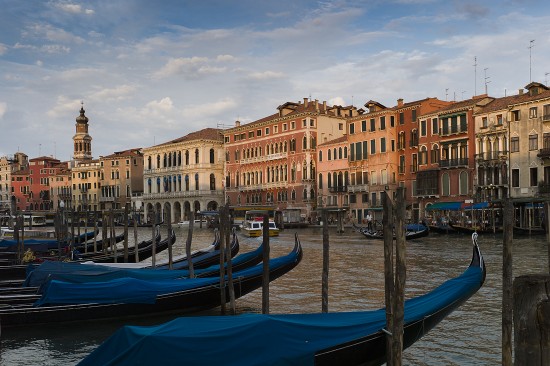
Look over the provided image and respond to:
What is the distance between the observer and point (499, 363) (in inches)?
267

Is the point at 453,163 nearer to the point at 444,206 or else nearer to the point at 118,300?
the point at 444,206

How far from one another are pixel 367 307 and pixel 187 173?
145ft

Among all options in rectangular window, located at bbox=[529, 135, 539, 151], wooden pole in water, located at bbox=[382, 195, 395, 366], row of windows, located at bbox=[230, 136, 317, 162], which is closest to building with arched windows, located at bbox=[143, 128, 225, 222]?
row of windows, located at bbox=[230, 136, 317, 162]

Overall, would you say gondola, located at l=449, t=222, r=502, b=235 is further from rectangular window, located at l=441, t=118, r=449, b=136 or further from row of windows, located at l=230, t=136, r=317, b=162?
row of windows, located at l=230, t=136, r=317, b=162

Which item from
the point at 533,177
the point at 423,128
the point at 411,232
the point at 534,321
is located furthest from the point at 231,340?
the point at 423,128

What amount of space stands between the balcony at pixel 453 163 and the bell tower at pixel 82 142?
156 ft

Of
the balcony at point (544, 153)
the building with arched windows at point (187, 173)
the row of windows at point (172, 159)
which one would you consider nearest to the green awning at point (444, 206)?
the balcony at point (544, 153)

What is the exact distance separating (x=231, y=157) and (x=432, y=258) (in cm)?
3397

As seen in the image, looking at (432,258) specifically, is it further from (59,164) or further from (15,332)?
(59,164)

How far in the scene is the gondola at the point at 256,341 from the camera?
14.9ft

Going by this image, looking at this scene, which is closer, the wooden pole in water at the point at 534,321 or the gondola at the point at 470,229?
the wooden pole in water at the point at 534,321

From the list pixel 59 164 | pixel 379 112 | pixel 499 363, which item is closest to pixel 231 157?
pixel 379 112

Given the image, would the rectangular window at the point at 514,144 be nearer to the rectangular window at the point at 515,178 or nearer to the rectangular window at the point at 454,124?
the rectangular window at the point at 515,178

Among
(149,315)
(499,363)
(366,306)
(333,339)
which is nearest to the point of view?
(333,339)
